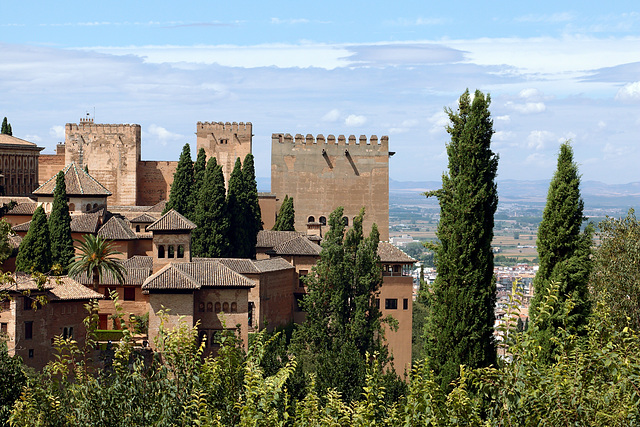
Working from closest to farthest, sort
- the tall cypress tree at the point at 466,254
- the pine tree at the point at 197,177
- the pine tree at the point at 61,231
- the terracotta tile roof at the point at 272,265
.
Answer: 1. the tall cypress tree at the point at 466,254
2. the pine tree at the point at 61,231
3. the terracotta tile roof at the point at 272,265
4. the pine tree at the point at 197,177

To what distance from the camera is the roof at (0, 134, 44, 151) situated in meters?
58.2

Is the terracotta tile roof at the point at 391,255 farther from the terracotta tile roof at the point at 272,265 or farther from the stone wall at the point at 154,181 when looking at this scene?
the stone wall at the point at 154,181

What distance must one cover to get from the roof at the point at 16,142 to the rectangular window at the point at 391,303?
2514 cm

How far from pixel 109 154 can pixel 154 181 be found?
3.09 m

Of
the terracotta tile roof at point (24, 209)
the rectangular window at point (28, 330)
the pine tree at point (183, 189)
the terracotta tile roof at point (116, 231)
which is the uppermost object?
the pine tree at point (183, 189)

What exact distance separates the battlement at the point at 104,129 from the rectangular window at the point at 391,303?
980 inches

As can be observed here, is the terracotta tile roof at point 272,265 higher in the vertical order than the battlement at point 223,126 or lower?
lower

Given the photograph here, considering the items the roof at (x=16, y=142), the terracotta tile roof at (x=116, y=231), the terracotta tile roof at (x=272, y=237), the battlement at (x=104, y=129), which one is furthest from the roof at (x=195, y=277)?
the battlement at (x=104, y=129)

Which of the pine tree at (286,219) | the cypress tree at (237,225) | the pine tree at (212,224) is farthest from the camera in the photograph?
the pine tree at (286,219)

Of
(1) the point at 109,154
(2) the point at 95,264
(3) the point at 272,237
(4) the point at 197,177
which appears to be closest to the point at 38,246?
(2) the point at 95,264

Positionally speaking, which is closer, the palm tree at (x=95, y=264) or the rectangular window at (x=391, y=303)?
the palm tree at (x=95, y=264)

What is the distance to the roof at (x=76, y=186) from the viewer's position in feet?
150

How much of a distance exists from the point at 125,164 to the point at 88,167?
221cm

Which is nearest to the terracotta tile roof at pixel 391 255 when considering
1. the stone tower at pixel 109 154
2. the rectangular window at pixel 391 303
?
the rectangular window at pixel 391 303
